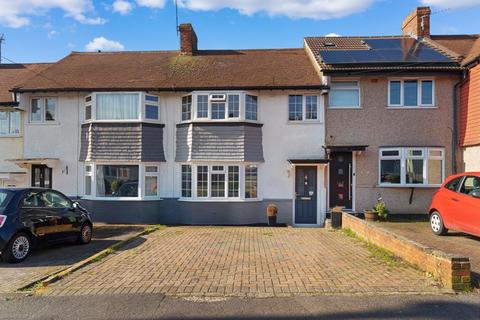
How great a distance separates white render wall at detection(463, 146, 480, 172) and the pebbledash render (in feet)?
16.0

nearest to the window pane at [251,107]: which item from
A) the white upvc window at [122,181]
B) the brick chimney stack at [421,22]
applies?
the white upvc window at [122,181]

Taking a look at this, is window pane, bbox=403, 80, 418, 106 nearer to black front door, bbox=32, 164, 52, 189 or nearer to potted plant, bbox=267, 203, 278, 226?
potted plant, bbox=267, 203, 278, 226

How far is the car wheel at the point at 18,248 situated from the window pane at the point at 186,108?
8.36m

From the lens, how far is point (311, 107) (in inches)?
620

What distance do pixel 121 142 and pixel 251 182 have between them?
5047 mm

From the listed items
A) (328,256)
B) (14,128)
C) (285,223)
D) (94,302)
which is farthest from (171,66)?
(94,302)

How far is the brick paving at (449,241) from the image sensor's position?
7.96 m

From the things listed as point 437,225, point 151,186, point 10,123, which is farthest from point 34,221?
point 10,123

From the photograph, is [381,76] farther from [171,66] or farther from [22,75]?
[22,75]

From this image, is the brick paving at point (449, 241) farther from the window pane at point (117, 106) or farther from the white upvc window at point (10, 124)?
the white upvc window at point (10, 124)

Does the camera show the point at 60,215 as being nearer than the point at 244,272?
No

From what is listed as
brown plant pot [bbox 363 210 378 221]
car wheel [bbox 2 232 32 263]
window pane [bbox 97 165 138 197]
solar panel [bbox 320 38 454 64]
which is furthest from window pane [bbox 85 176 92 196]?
brown plant pot [bbox 363 210 378 221]

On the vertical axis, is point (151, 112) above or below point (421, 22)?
below

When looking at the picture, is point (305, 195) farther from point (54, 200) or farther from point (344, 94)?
point (54, 200)
